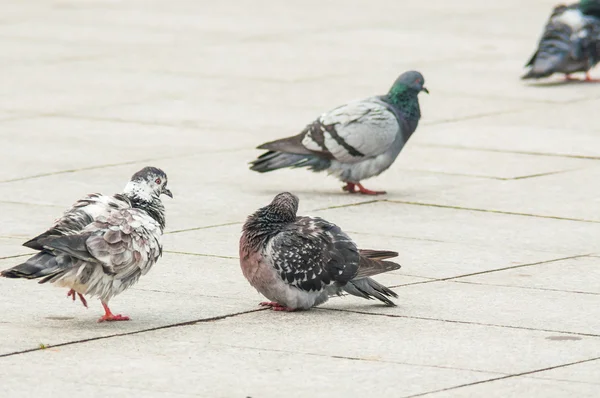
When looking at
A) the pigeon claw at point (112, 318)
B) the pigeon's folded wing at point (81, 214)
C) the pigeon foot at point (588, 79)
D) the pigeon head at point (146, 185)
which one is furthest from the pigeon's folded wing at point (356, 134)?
the pigeon foot at point (588, 79)

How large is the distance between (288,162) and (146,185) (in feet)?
12.5

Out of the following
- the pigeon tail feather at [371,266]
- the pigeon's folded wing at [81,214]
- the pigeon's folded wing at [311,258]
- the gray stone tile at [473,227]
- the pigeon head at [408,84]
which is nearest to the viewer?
the pigeon's folded wing at [81,214]

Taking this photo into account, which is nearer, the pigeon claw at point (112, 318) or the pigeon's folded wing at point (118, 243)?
the pigeon's folded wing at point (118, 243)

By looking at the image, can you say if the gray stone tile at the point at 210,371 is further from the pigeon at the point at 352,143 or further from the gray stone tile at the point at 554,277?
the pigeon at the point at 352,143

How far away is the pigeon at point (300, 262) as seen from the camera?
316 inches

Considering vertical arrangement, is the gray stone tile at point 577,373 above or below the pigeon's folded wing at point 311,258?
below

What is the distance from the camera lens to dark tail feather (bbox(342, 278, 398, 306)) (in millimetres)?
8211

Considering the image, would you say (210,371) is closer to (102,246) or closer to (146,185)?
(102,246)

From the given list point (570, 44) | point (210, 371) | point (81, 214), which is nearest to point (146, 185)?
point (81, 214)

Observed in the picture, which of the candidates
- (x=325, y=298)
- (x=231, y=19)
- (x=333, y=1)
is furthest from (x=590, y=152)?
(x=333, y=1)

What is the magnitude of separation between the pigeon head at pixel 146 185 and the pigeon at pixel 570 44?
389 inches

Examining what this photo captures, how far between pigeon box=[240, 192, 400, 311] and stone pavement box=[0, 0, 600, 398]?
0.44 feet

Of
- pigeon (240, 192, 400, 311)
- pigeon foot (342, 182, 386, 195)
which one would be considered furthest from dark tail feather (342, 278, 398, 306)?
pigeon foot (342, 182, 386, 195)

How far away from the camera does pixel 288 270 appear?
26.3ft
